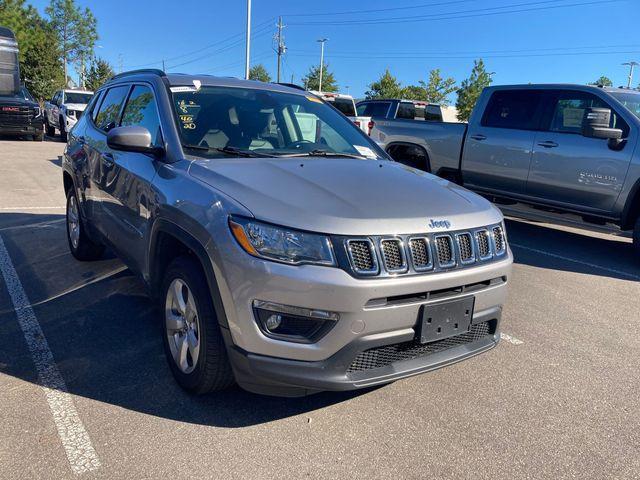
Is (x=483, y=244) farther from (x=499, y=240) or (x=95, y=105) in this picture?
(x=95, y=105)

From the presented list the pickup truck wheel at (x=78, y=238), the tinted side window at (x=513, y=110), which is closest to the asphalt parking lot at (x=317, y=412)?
the pickup truck wheel at (x=78, y=238)

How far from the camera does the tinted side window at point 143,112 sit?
139 inches

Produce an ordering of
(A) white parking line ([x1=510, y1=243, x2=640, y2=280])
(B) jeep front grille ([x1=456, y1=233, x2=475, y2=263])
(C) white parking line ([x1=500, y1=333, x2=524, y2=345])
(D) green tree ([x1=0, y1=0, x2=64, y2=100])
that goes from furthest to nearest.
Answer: (D) green tree ([x1=0, y1=0, x2=64, y2=100]) → (A) white parking line ([x1=510, y1=243, x2=640, y2=280]) → (C) white parking line ([x1=500, y1=333, x2=524, y2=345]) → (B) jeep front grille ([x1=456, y1=233, x2=475, y2=263])

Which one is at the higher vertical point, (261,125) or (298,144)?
(261,125)

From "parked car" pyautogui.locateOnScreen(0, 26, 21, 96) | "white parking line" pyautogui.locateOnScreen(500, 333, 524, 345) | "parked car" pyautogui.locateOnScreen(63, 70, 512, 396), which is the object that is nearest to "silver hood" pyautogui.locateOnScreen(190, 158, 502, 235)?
"parked car" pyautogui.locateOnScreen(63, 70, 512, 396)

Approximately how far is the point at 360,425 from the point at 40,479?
4.94ft

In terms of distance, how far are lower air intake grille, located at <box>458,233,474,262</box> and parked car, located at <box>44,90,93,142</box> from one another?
18.1 m

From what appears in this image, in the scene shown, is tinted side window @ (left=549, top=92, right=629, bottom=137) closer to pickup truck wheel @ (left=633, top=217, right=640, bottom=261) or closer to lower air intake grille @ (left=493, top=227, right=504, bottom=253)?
pickup truck wheel @ (left=633, top=217, right=640, bottom=261)

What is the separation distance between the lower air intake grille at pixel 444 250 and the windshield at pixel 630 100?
515cm

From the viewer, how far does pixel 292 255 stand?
2.44 m

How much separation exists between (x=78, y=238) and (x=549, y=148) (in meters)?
5.70

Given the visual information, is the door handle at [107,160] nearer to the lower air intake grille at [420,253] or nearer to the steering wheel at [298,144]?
the steering wheel at [298,144]

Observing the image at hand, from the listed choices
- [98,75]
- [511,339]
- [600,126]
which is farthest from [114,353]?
[98,75]

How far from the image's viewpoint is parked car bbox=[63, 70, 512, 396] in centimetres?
243
